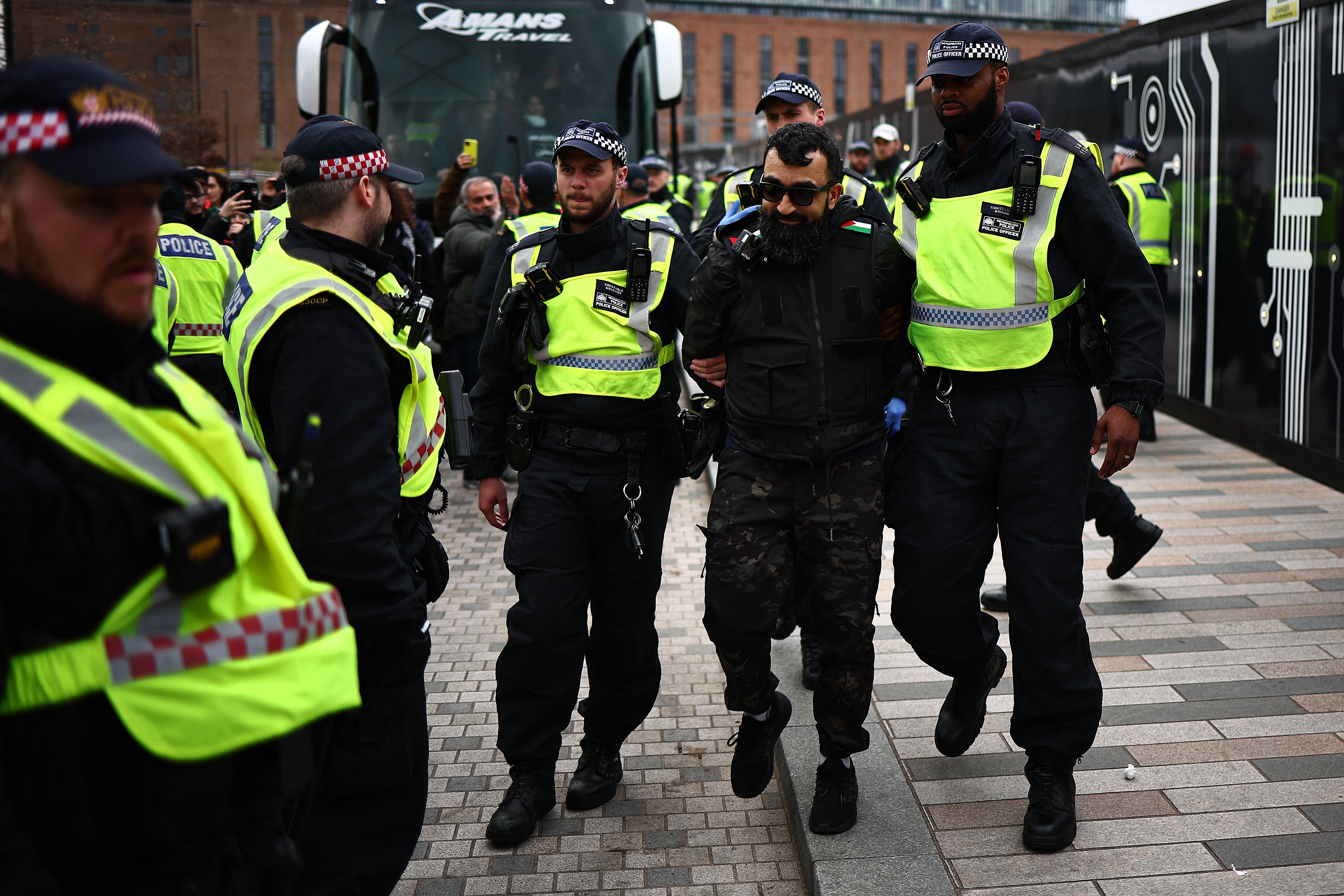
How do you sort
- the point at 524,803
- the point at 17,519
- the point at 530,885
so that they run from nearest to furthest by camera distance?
the point at 17,519 → the point at 530,885 → the point at 524,803

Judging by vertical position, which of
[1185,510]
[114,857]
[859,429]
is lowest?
[1185,510]

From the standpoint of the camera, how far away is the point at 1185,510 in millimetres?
7043

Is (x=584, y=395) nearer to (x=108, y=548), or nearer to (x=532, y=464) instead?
→ (x=532, y=464)

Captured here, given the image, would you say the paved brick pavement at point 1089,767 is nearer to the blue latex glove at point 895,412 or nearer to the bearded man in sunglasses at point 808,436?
the bearded man in sunglasses at point 808,436

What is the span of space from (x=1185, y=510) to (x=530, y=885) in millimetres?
5013

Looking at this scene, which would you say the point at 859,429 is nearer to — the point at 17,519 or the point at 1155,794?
the point at 1155,794

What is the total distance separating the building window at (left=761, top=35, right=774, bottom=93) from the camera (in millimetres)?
96750

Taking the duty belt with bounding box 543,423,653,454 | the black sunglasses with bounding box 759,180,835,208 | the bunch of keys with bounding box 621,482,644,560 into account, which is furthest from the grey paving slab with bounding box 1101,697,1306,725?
the black sunglasses with bounding box 759,180,835,208

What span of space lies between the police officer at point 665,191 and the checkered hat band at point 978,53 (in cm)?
591

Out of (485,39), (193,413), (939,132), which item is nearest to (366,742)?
(193,413)

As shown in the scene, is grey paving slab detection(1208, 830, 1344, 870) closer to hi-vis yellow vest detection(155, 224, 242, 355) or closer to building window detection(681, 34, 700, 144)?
hi-vis yellow vest detection(155, 224, 242, 355)

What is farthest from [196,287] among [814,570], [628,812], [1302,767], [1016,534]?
[1302,767]

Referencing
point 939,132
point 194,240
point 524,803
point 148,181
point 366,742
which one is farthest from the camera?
point 939,132

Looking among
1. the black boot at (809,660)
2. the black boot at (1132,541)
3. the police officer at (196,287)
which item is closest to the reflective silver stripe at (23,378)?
the black boot at (809,660)
